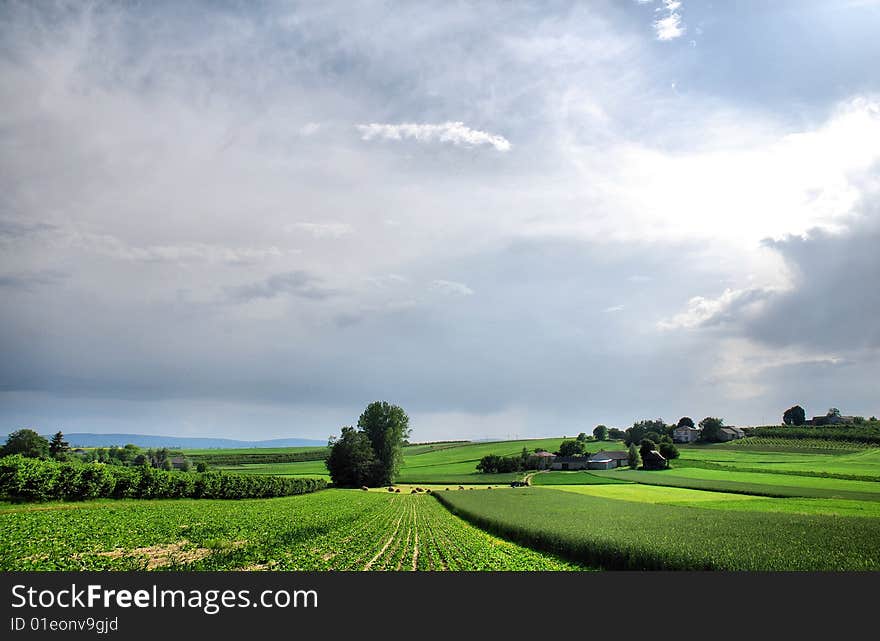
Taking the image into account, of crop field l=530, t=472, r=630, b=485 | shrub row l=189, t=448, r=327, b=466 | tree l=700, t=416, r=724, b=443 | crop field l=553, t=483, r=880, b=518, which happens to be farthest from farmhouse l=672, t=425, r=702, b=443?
shrub row l=189, t=448, r=327, b=466

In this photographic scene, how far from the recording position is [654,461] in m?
120

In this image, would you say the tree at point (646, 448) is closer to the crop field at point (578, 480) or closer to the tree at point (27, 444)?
the crop field at point (578, 480)

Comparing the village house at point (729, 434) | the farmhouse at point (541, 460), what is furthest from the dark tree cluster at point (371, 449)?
the village house at point (729, 434)

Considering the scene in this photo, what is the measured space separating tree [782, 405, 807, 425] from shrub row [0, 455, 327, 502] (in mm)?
154475

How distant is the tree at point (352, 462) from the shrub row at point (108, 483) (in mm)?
28338

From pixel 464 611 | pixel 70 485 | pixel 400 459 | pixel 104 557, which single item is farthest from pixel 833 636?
pixel 400 459

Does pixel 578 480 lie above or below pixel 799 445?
below

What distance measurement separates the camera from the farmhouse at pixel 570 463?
139525mm

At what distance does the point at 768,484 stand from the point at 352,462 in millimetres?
71204

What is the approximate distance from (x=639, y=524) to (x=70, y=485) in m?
47.6

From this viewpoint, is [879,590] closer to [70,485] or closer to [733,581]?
[733,581]

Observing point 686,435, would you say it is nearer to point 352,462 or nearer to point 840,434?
point 840,434

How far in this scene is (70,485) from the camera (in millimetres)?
45781

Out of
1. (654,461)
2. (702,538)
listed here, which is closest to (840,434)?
(654,461)
